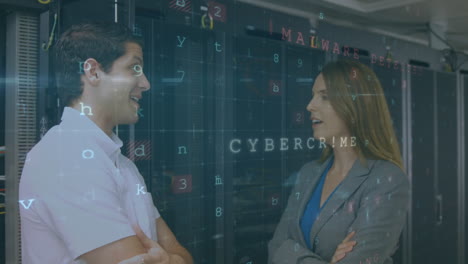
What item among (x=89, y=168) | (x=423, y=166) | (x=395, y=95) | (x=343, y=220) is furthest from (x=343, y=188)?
(x=89, y=168)

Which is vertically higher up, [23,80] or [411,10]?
[411,10]

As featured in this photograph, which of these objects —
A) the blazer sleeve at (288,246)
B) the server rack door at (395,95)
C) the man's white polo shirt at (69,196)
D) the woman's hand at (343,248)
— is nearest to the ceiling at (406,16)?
the server rack door at (395,95)

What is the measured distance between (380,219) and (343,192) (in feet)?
0.75

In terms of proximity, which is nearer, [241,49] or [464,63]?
[241,49]

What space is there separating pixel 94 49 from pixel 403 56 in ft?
5.53

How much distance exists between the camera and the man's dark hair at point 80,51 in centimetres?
103

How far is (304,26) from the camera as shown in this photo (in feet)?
5.67

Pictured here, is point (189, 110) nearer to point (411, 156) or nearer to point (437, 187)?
point (411, 156)

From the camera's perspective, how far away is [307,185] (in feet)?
5.72

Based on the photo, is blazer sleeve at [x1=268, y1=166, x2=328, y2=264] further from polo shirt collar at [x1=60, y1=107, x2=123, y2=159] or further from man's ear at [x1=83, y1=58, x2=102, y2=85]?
man's ear at [x1=83, y1=58, x2=102, y2=85]

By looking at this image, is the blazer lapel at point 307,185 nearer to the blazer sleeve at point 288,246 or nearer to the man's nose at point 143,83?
the blazer sleeve at point 288,246

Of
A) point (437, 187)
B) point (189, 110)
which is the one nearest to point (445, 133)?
point (437, 187)

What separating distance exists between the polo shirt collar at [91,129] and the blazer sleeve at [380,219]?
3.40 feet

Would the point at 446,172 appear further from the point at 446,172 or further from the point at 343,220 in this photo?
the point at 343,220
